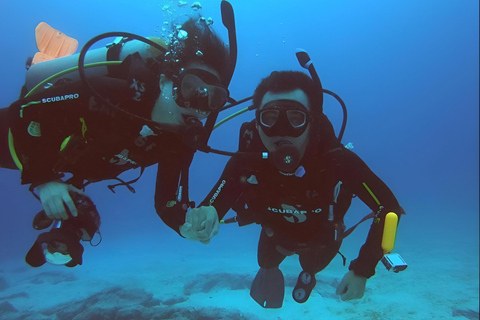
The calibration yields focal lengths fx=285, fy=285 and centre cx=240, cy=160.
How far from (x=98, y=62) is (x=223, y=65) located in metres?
1.37

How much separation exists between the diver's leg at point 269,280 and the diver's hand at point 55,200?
264 centimetres

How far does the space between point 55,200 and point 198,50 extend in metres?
2.00

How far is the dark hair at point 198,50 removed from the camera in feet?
9.95

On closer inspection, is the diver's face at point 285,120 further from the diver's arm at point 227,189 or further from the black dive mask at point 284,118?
the diver's arm at point 227,189

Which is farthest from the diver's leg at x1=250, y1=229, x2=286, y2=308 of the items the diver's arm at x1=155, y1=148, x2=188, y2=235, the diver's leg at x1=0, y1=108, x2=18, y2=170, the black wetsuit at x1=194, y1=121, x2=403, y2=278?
the diver's leg at x1=0, y1=108, x2=18, y2=170

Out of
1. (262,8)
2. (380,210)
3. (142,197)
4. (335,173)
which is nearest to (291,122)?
(335,173)

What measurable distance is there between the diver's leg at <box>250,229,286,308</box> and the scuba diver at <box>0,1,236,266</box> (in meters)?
1.64

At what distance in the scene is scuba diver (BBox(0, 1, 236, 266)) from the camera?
2639 mm

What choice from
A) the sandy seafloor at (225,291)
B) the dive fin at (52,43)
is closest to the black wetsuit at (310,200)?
the dive fin at (52,43)

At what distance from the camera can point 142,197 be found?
5719 cm

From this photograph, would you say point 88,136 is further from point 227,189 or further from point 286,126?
point 286,126

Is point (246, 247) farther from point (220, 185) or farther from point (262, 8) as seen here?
point (262, 8)

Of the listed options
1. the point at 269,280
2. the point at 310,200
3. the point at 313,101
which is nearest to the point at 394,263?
the point at 310,200

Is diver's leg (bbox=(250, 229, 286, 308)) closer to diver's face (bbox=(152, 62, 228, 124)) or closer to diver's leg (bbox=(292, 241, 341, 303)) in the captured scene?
diver's leg (bbox=(292, 241, 341, 303))
